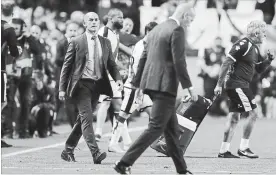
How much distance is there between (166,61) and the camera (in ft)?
41.0

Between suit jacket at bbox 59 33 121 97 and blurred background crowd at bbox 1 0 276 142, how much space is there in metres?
2.90

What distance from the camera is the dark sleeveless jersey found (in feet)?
53.4

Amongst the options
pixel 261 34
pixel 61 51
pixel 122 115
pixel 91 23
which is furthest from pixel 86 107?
pixel 61 51

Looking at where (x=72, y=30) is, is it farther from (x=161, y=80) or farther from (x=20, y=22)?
(x=161, y=80)

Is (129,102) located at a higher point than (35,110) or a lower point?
higher

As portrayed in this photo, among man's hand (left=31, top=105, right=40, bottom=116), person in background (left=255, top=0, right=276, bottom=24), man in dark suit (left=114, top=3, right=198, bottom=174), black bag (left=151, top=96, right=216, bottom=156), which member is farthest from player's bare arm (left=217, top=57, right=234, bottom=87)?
person in background (left=255, top=0, right=276, bottom=24)

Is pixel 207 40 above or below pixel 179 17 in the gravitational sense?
below

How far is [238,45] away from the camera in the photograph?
16312 mm

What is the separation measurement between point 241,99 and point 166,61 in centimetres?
421

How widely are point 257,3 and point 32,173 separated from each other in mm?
20192

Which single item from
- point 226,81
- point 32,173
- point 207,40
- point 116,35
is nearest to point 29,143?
point 116,35

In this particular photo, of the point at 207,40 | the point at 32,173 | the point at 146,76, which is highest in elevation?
the point at 146,76

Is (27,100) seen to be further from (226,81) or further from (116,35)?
(226,81)

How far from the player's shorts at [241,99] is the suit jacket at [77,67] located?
223 centimetres
